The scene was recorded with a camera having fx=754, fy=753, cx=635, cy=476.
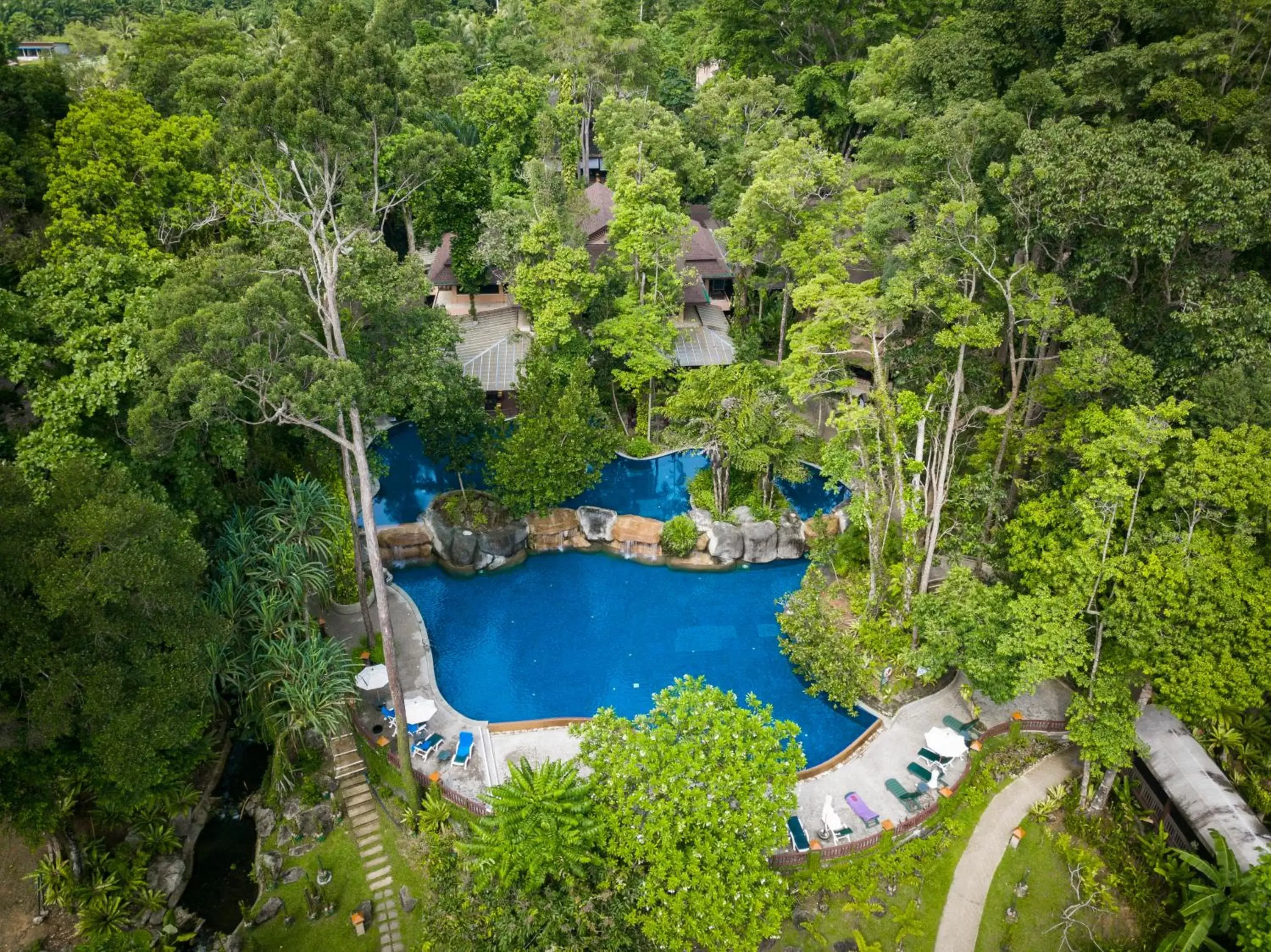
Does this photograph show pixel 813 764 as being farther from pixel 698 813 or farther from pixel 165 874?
pixel 165 874

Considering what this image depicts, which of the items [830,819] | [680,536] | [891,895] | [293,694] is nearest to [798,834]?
[830,819]

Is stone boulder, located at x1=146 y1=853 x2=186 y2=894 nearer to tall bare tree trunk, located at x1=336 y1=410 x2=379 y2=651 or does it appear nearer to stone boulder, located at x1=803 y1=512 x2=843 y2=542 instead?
tall bare tree trunk, located at x1=336 y1=410 x2=379 y2=651

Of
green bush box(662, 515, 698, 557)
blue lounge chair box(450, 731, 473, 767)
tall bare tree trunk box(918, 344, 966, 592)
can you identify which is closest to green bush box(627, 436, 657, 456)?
green bush box(662, 515, 698, 557)

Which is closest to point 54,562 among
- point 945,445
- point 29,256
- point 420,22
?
point 29,256

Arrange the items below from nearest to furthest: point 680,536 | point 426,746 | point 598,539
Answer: point 426,746, point 680,536, point 598,539

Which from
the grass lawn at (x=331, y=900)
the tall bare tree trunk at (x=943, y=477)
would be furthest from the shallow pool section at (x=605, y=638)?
the grass lawn at (x=331, y=900)

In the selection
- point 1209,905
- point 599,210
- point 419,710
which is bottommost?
point 419,710
